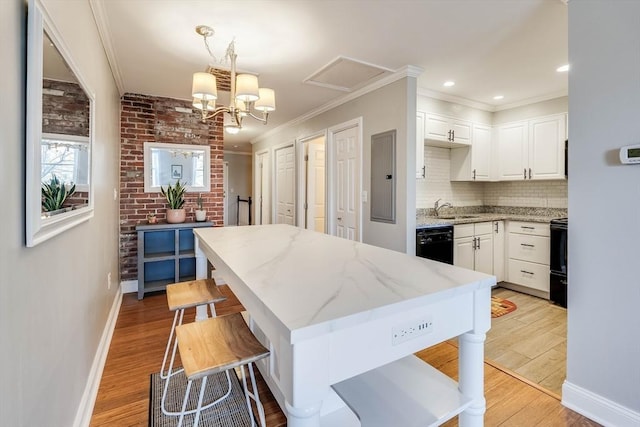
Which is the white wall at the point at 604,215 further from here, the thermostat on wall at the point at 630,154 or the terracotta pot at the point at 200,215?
the terracotta pot at the point at 200,215

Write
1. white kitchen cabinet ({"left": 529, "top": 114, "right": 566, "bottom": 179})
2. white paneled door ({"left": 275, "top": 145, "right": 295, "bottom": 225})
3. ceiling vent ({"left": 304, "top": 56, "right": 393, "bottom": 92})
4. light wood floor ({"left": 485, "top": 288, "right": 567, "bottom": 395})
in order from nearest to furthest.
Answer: light wood floor ({"left": 485, "top": 288, "right": 567, "bottom": 395}), ceiling vent ({"left": 304, "top": 56, "right": 393, "bottom": 92}), white kitchen cabinet ({"left": 529, "top": 114, "right": 566, "bottom": 179}), white paneled door ({"left": 275, "top": 145, "right": 295, "bottom": 225})

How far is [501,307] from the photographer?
3355 millimetres

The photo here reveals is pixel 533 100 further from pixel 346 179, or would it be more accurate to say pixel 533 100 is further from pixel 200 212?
pixel 200 212

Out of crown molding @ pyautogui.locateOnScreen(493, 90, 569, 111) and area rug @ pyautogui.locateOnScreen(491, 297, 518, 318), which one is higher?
crown molding @ pyautogui.locateOnScreen(493, 90, 569, 111)

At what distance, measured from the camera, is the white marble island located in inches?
29.7

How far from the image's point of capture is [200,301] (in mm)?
1799

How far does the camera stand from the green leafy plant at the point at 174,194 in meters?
3.93

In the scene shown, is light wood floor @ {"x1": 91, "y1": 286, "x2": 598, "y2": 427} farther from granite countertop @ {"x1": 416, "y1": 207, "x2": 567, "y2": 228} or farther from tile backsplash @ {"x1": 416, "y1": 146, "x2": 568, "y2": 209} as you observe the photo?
tile backsplash @ {"x1": 416, "y1": 146, "x2": 568, "y2": 209}

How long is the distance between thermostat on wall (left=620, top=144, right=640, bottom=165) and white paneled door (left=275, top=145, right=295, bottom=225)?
13.7ft

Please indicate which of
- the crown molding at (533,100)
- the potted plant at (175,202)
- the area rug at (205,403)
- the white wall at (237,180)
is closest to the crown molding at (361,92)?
the crown molding at (533,100)

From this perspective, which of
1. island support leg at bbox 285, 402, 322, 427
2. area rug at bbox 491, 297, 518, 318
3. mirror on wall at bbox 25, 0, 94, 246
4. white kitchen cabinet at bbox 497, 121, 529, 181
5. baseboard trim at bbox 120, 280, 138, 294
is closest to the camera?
island support leg at bbox 285, 402, 322, 427

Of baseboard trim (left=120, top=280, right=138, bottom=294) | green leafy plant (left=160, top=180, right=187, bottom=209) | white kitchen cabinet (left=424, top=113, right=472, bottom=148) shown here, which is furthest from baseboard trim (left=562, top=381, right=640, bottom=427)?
baseboard trim (left=120, top=280, right=138, bottom=294)

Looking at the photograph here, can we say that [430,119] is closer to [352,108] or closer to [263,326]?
[352,108]

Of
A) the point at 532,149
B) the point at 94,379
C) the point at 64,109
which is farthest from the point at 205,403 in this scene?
the point at 532,149
